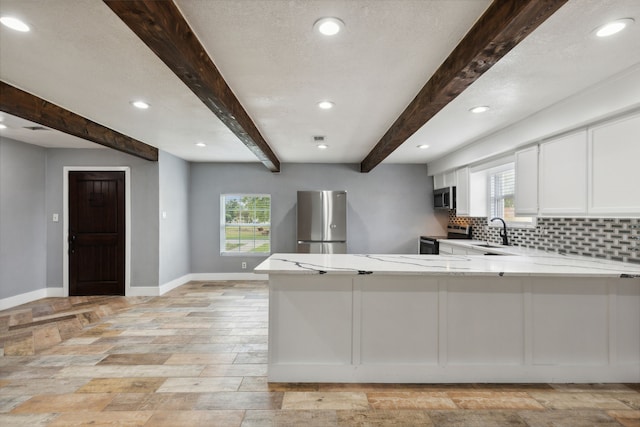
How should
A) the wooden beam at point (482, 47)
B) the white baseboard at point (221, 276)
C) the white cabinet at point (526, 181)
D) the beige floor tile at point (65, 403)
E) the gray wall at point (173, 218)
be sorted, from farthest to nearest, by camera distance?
the white baseboard at point (221, 276) < the gray wall at point (173, 218) < the white cabinet at point (526, 181) < the beige floor tile at point (65, 403) < the wooden beam at point (482, 47)

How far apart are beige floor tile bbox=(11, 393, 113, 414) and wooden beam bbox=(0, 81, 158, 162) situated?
87.7 inches

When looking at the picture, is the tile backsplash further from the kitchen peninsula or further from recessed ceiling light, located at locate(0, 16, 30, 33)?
recessed ceiling light, located at locate(0, 16, 30, 33)

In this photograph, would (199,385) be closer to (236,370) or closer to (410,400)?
(236,370)

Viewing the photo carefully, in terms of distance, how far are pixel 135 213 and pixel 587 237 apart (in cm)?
574

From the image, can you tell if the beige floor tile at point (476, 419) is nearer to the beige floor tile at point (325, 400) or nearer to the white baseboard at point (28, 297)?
the beige floor tile at point (325, 400)

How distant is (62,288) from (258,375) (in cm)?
426

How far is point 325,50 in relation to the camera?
1954mm

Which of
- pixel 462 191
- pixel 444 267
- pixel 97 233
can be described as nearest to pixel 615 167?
pixel 444 267

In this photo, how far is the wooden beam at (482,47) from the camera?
1.38 m

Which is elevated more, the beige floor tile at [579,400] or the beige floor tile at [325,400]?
the beige floor tile at [325,400]

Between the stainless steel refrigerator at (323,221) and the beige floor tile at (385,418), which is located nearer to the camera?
the beige floor tile at (385,418)

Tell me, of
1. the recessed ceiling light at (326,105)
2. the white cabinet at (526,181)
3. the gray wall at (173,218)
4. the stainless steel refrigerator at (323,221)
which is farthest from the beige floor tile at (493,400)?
the gray wall at (173,218)

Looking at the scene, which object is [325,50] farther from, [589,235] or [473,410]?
[589,235]

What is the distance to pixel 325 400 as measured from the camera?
2.10m
